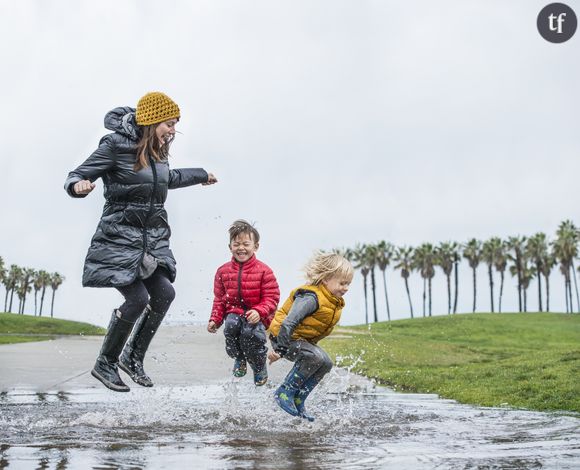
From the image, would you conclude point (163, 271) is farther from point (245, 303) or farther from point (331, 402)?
point (331, 402)

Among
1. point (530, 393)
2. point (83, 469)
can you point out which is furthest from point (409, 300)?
point (83, 469)

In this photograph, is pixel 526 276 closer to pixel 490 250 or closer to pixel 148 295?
pixel 490 250

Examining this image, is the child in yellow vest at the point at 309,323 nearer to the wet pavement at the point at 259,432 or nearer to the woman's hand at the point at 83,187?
the wet pavement at the point at 259,432

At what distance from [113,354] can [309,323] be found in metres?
1.80

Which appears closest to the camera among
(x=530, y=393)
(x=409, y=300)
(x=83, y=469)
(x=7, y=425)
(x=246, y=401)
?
(x=83, y=469)

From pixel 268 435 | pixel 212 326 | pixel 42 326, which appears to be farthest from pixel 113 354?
pixel 42 326

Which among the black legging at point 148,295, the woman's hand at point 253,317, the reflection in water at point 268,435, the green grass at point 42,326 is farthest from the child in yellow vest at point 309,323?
the green grass at point 42,326

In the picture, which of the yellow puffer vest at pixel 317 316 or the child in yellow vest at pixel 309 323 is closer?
the child in yellow vest at pixel 309 323

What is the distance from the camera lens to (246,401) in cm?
893

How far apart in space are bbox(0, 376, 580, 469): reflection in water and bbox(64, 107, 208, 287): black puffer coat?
1299 mm

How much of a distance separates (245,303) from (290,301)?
37.8 inches

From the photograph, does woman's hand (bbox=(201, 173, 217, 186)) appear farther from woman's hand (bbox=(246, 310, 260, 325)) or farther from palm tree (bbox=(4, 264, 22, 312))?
palm tree (bbox=(4, 264, 22, 312))

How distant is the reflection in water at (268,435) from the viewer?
470 cm

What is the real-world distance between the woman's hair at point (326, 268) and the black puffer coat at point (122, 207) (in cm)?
131
